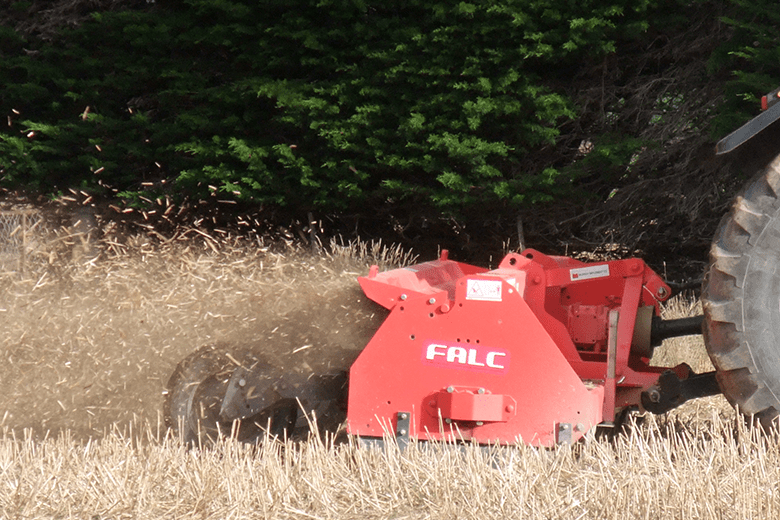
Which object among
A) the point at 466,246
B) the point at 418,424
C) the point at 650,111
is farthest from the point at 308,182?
the point at 418,424

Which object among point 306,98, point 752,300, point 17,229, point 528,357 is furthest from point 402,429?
point 17,229

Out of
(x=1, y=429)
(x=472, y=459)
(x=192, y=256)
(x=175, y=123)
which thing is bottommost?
(x=1, y=429)

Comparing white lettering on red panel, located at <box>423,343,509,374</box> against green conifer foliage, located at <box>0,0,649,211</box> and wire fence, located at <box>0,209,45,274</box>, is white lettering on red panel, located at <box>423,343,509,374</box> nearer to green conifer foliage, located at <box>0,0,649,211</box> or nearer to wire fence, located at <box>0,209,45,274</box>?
green conifer foliage, located at <box>0,0,649,211</box>

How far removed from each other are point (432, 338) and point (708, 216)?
5.51m

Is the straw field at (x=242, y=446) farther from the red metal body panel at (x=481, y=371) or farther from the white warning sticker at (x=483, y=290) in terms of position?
the white warning sticker at (x=483, y=290)

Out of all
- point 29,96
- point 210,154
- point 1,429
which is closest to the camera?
point 1,429

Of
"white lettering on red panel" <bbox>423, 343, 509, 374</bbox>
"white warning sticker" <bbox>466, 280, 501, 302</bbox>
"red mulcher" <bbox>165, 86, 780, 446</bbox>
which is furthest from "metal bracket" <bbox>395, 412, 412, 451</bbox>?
"white warning sticker" <bbox>466, 280, 501, 302</bbox>

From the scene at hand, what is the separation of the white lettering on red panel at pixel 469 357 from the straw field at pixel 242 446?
37cm

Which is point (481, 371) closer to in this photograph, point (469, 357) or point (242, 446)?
A: point (469, 357)

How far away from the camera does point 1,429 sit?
4.56 meters

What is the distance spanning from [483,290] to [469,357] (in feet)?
1.01

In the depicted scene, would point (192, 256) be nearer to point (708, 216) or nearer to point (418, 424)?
point (418, 424)

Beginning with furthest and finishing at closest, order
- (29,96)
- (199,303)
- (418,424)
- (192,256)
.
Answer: (29,96) → (192,256) → (199,303) → (418,424)

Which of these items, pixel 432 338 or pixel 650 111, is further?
pixel 650 111
